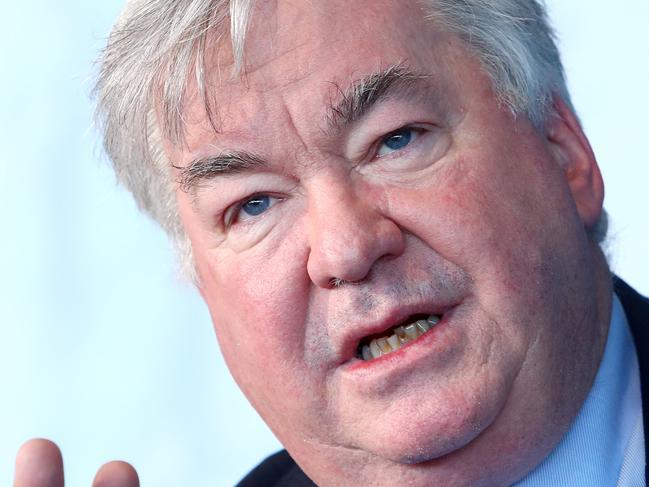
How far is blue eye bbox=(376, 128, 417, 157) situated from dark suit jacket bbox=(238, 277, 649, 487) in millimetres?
511

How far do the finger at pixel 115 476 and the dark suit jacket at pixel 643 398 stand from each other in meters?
0.73

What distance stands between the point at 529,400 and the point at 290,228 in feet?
1.45

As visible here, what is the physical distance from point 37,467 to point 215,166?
0.55 metres

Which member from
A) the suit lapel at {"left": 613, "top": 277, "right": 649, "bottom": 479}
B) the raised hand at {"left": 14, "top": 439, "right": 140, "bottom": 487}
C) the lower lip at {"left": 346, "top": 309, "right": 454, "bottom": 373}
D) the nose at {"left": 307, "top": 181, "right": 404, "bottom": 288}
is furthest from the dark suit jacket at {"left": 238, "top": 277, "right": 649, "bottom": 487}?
the raised hand at {"left": 14, "top": 439, "right": 140, "bottom": 487}

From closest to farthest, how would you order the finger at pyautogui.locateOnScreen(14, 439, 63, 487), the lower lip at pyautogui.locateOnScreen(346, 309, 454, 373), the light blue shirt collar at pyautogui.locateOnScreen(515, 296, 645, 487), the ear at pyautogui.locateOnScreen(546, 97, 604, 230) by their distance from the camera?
the finger at pyautogui.locateOnScreen(14, 439, 63, 487), the lower lip at pyautogui.locateOnScreen(346, 309, 454, 373), the light blue shirt collar at pyautogui.locateOnScreen(515, 296, 645, 487), the ear at pyautogui.locateOnScreen(546, 97, 604, 230)

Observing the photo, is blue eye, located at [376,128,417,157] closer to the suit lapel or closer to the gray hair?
the gray hair

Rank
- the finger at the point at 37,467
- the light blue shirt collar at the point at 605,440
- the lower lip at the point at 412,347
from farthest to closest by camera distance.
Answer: the light blue shirt collar at the point at 605,440, the lower lip at the point at 412,347, the finger at the point at 37,467

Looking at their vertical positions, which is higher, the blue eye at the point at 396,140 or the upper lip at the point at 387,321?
the blue eye at the point at 396,140

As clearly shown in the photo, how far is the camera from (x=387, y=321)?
5.14 ft

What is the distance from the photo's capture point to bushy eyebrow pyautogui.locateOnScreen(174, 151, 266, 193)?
170cm

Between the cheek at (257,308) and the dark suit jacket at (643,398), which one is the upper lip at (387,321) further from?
the dark suit jacket at (643,398)

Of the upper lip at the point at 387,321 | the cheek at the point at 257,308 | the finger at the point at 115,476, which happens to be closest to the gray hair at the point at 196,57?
the cheek at the point at 257,308

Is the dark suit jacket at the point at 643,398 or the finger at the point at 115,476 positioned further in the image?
the dark suit jacket at the point at 643,398

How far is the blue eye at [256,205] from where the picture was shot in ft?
5.75
